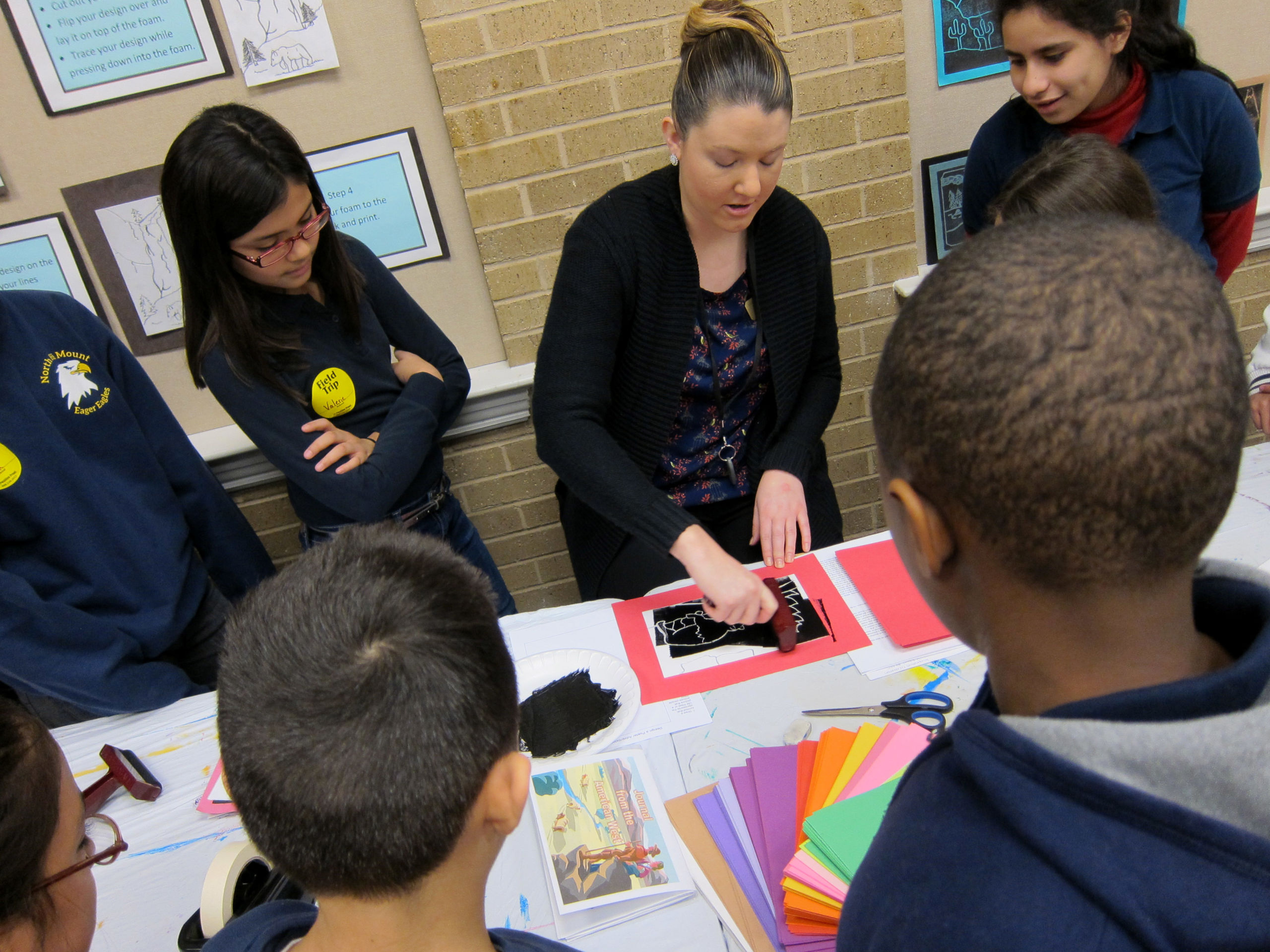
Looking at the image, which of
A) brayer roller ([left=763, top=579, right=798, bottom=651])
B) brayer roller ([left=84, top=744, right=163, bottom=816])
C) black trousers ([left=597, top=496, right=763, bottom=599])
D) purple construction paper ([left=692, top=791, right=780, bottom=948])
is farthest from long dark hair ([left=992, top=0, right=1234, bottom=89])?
brayer roller ([left=84, top=744, right=163, bottom=816])

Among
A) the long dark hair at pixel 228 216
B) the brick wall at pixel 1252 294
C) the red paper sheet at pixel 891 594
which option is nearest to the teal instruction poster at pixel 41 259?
the long dark hair at pixel 228 216

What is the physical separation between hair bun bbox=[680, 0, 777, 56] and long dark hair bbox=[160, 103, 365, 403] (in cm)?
80

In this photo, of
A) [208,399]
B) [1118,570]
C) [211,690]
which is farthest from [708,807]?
[208,399]

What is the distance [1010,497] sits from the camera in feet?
1.80

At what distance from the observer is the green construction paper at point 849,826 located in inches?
35.4

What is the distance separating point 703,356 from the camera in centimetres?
166

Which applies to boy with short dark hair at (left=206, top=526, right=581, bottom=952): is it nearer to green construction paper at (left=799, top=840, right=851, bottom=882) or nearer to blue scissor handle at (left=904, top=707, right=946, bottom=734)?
green construction paper at (left=799, top=840, right=851, bottom=882)

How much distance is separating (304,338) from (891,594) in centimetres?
130

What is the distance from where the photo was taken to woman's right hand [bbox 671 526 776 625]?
1298 mm

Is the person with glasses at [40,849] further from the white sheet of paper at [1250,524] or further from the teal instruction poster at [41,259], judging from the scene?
the teal instruction poster at [41,259]

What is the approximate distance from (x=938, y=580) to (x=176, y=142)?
1.59 meters

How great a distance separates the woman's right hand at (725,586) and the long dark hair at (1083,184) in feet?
2.50

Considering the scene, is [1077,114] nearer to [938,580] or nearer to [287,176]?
[938,580]

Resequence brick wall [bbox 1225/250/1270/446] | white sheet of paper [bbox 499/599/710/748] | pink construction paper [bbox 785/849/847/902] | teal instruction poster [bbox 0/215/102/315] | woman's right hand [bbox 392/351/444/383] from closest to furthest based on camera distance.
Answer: pink construction paper [bbox 785/849/847/902] < white sheet of paper [bbox 499/599/710/748] < woman's right hand [bbox 392/351/444/383] < teal instruction poster [bbox 0/215/102/315] < brick wall [bbox 1225/250/1270/446]
